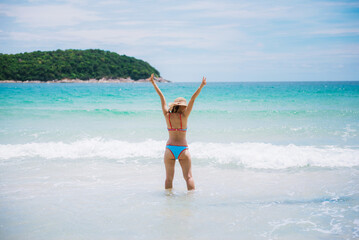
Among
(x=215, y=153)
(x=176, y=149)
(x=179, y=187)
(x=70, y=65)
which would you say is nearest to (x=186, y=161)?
(x=176, y=149)

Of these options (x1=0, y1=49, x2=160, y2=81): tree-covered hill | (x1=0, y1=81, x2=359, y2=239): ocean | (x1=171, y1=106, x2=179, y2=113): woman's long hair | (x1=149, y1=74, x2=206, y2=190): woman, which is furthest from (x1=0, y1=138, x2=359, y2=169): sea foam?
(x1=0, y1=49, x2=160, y2=81): tree-covered hill

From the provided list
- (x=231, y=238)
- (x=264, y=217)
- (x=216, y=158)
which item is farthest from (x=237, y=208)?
(x=216, y=158)

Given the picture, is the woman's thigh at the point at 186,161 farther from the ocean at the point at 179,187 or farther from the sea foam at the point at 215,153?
the sea foam at the point at 215,153

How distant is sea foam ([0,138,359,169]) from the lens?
7.74 m

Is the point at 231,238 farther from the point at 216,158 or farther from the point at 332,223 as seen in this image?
the point at 216,158

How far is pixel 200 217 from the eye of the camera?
4438 mm

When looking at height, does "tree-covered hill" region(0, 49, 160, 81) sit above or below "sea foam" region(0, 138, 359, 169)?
above

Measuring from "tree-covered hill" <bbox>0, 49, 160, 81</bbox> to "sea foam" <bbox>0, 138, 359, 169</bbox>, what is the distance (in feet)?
280

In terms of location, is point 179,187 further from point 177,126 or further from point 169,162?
point 177,126

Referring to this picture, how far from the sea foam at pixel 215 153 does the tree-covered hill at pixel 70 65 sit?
3365 inches

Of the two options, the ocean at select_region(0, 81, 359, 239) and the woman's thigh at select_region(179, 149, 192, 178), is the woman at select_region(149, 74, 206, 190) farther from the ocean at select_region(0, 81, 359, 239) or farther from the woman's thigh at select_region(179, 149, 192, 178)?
the ocean at select_region(0, 81, 359, 239)

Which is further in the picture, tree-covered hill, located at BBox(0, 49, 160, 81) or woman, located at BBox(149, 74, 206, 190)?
tree-covered hill, located at BBox(0, 49, 160, 81)

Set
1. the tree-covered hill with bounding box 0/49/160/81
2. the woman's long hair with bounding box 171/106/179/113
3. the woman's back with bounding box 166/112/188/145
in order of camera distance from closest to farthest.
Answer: the woman's long hair with bounding box 171/106/179/113 → the woman's back with bounding box 166/112/188/145 → the tree-covered hill with bounding box 0/49/160/81

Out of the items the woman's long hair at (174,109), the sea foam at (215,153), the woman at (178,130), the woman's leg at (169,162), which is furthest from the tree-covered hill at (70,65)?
the woman's long hair at (174,109)
